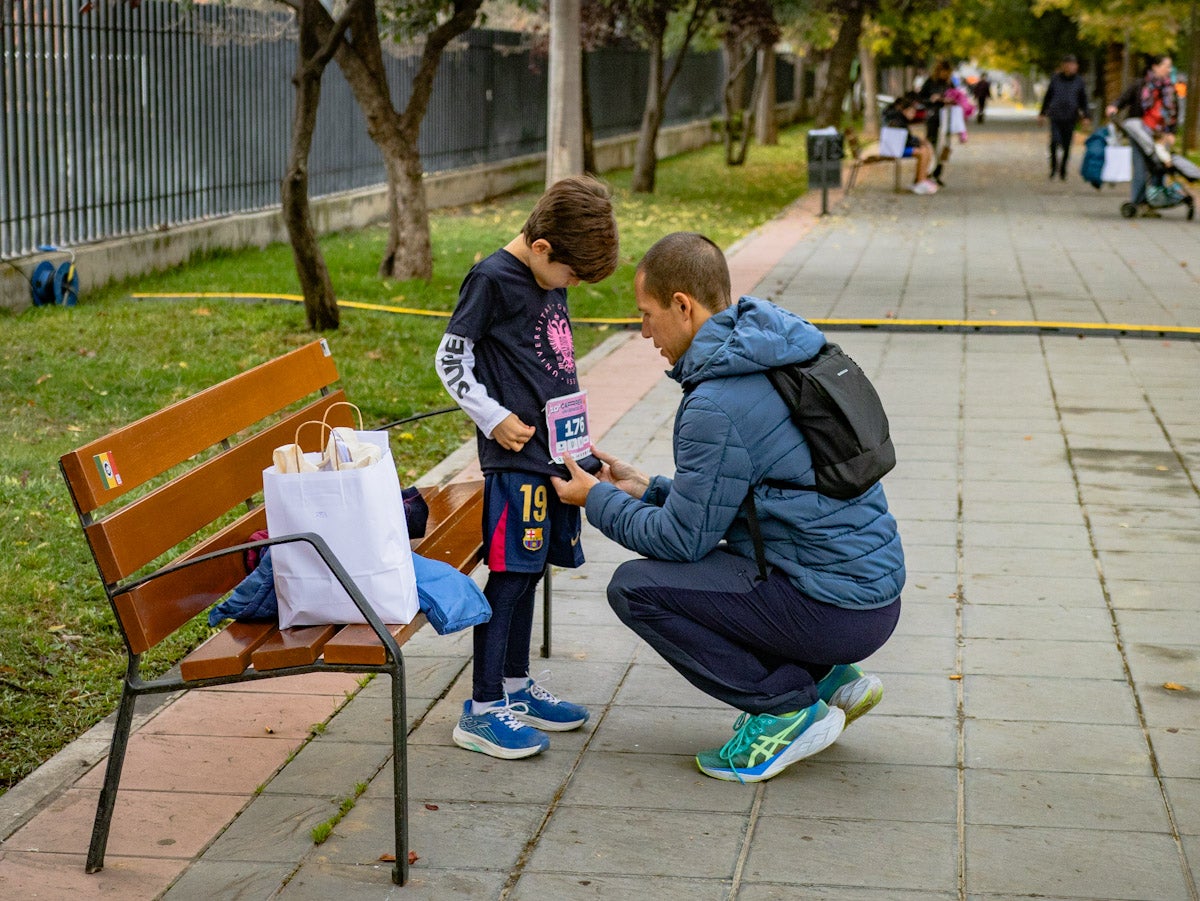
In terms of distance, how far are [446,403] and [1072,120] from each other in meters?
19.5

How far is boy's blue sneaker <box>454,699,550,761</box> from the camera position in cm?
412

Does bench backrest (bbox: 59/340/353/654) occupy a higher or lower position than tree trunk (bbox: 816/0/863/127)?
lower

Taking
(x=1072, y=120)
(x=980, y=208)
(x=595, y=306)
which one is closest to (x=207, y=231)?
(x=595, y=306)

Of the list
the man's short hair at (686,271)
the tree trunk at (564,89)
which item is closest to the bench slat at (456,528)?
the man's short hair at (686,271)

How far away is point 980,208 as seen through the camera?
2138 cm

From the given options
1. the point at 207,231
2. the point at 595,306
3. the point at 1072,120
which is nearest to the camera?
the point at 595,306

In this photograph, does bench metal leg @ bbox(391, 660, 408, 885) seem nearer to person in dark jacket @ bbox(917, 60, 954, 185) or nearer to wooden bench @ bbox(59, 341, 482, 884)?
wooden bench @ bbox(59, 341, 482, 884)

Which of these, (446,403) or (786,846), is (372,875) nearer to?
(786,846)

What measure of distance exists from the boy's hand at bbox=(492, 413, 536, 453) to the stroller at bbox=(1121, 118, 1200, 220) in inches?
647

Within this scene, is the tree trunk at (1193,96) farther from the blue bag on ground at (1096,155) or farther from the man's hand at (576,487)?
A: the man's hand at (576,487)

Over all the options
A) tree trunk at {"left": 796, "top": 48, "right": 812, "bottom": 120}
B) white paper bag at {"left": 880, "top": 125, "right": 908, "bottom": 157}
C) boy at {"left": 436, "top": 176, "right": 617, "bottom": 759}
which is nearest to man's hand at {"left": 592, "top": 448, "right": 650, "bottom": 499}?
boy at {"left": 436, "top": 176, "right": 617, "bottom": 759}

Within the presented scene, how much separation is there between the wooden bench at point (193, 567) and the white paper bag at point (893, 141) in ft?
66.2

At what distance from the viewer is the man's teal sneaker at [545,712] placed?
14.2 ft

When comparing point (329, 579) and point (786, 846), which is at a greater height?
point (329, 579)
